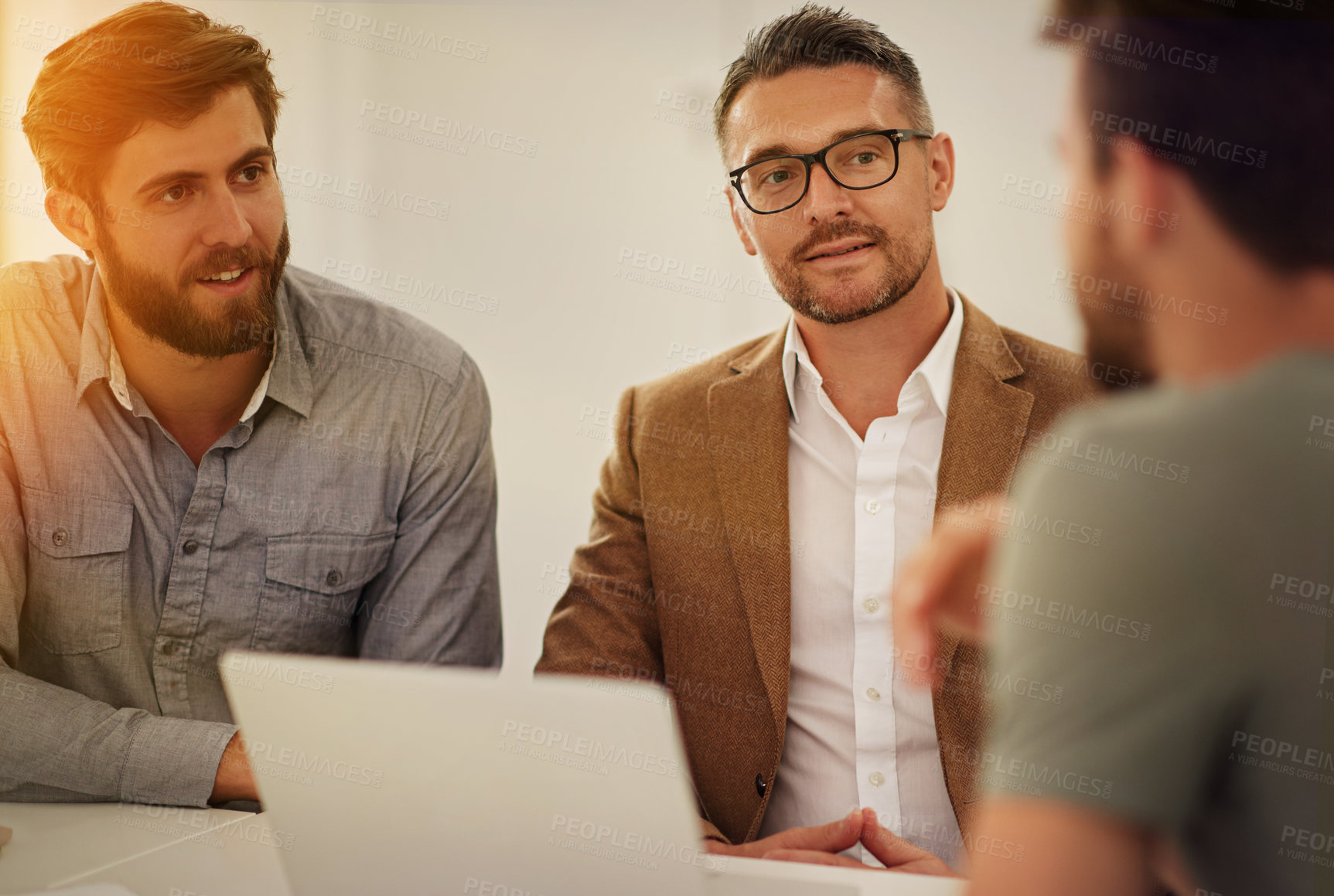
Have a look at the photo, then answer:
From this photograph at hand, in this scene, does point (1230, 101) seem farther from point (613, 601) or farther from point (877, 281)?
point (613, 601)

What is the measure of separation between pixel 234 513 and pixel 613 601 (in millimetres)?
643

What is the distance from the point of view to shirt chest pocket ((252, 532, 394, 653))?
5.09 ft

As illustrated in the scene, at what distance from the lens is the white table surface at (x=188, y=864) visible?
3.10ft

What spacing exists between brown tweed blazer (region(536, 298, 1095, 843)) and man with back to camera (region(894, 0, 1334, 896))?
2.67 ft

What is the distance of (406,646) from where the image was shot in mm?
1550

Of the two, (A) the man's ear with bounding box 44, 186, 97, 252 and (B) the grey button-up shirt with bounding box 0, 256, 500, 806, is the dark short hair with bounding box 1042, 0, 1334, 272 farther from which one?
(A) the man's ear with bounding box 44, 186, 97, 252

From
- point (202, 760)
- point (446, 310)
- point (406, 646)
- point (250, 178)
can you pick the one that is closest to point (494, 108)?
point (446, 310)

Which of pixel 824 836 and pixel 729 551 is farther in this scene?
pixel 729 551

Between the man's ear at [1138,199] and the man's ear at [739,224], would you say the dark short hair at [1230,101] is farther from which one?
the man's ear at [739,224]

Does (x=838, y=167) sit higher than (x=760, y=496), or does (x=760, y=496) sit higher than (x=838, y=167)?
(x=838, y=167)

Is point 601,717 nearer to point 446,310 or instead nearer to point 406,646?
A: point 406,646

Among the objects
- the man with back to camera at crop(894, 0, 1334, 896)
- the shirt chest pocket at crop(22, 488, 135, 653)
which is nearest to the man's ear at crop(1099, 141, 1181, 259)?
the man with back to camera at crop(894, 0, 1334, 896)

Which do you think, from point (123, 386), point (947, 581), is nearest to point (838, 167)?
point (947, 581)

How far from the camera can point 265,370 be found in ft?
5.25
